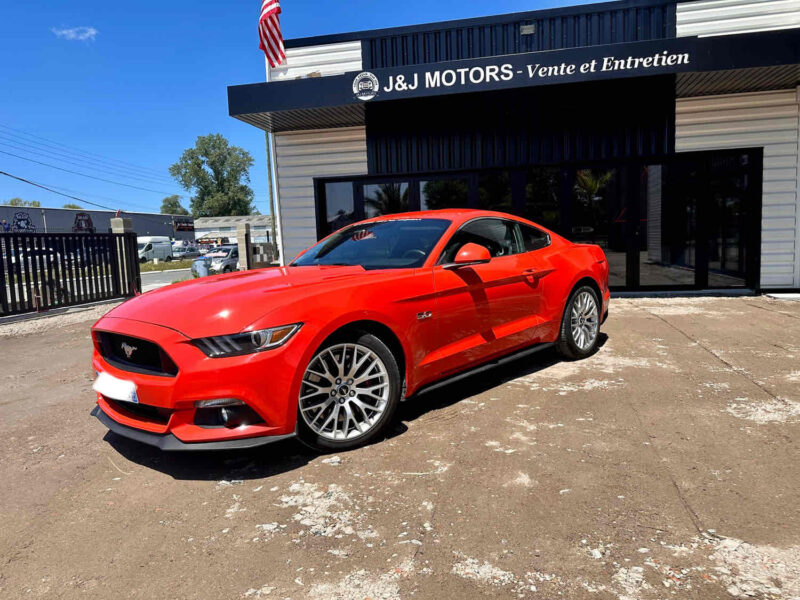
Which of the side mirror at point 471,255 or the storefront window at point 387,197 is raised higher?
the storefront window at point 387,197

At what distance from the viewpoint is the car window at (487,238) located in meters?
4.03

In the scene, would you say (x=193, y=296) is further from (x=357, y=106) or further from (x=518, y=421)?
(x=357, y=106)

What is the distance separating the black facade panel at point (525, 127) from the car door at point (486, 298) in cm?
592

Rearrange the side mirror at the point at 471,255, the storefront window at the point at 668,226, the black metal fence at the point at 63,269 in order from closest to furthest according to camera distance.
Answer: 1. the side mirror at the point at 471,255
2. the black metal fence at the point at 63,269
3. the storefront window at the point at 668,226

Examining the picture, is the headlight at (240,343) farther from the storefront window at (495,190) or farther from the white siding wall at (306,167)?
the white siding wall at (306,167)

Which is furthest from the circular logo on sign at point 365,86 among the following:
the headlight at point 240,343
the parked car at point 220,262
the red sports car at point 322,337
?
the parked car at point 220,262

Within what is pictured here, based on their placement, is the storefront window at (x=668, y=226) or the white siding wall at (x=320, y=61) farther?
the white siding wall at (x=320, y=61)

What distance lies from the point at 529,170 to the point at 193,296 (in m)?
8.38

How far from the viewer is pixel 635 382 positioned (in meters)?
4.56

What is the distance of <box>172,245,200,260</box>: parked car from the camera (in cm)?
5156

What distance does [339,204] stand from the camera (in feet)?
37.1

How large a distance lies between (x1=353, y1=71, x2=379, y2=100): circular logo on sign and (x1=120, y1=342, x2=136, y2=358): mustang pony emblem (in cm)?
698

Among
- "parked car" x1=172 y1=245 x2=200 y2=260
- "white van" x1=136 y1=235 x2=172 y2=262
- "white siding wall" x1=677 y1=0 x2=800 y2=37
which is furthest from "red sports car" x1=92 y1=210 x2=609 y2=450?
"parked car" x1=172 y1=245 x2=200 y2=260

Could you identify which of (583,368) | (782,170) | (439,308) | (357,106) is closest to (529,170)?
(357,106)
